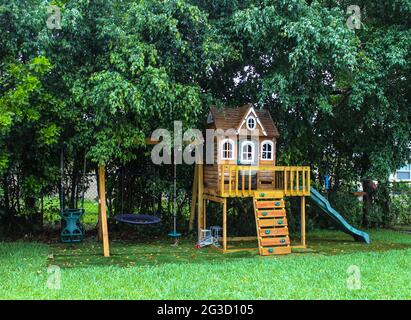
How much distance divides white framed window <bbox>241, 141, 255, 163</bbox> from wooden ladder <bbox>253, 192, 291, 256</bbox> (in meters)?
0.78

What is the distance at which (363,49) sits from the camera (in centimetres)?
1028

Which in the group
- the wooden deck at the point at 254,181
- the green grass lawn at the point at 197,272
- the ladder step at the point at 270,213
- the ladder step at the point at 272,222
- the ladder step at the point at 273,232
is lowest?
the green grass lawn at the point at 197,272

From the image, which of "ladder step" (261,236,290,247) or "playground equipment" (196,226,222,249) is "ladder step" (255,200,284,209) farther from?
"playground equipment" (196,226,222,249)

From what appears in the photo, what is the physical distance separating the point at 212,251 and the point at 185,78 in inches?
145

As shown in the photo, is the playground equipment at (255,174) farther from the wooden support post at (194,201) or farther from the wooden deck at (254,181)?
the wooden support post at (194,201)

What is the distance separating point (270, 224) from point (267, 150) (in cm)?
164

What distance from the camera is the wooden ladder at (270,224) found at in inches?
359

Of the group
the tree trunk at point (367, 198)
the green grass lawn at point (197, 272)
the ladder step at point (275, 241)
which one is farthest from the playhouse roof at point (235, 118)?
the tree trunk at point (367, 198)

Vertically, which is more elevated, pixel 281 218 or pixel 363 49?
pixel 363 49

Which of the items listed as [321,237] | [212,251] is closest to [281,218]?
[212,251]

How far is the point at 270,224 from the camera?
9.32m

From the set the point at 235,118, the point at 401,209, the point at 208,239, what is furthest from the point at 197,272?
the point at 401,209

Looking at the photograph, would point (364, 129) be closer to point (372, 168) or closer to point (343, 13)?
point (372, 168)

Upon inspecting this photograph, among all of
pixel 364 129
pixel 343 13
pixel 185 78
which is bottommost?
pixel 364 129
